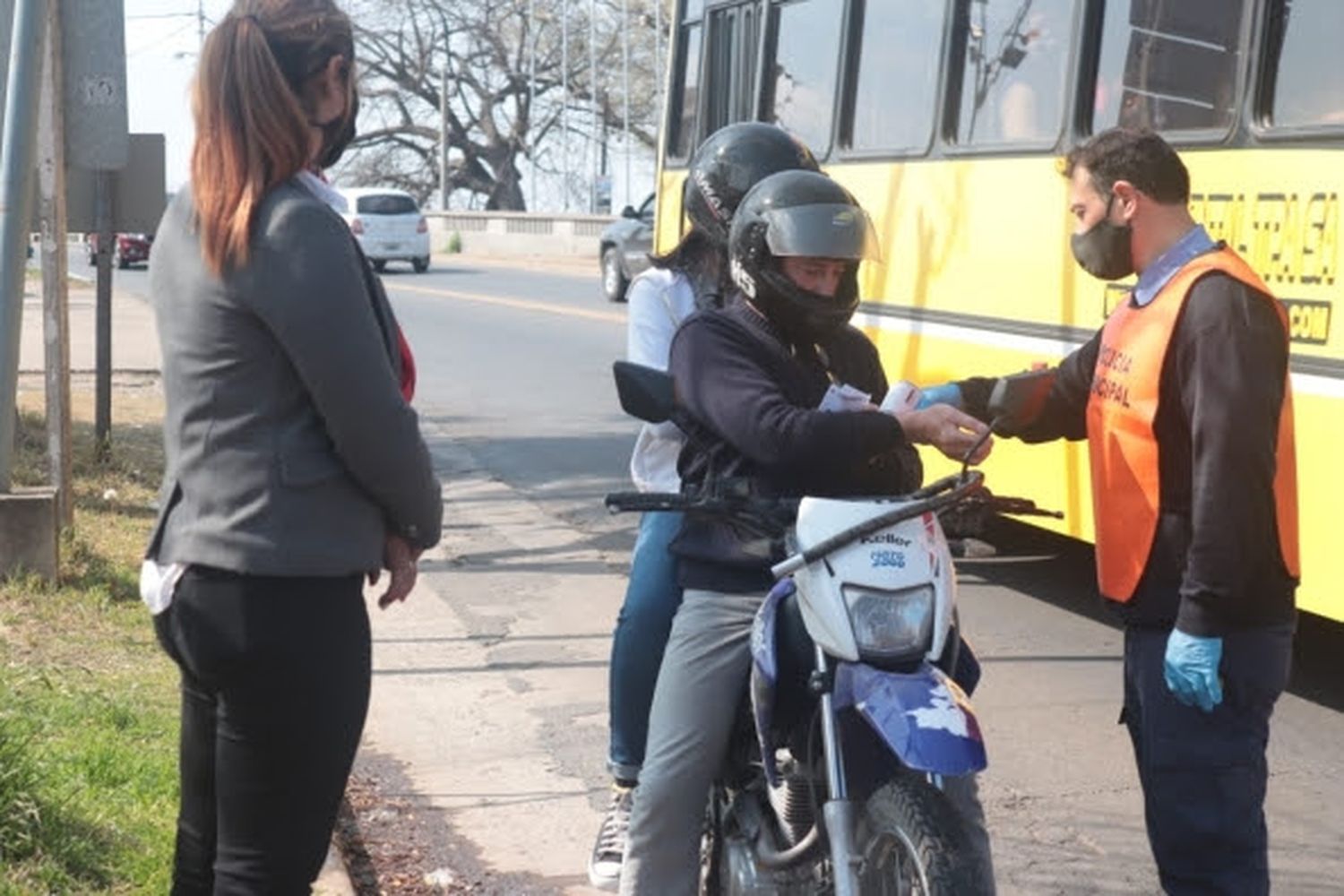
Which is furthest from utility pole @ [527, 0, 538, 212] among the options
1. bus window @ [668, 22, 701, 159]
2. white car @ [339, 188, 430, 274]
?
bus window @ [668, 22, 701, 159]

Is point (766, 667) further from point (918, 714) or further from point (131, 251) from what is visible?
point (131, 251)

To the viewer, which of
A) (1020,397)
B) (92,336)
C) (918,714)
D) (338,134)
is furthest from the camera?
(92,336)

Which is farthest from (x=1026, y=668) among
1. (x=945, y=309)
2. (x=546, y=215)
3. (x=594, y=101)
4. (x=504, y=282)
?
(x=594, y=101)

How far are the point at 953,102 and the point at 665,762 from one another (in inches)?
251

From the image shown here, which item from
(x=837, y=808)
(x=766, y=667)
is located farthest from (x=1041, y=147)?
(x=837, y=808)

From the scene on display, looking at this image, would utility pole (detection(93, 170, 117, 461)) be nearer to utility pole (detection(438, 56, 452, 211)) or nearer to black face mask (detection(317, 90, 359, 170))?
black face mask (detection(317, 90, 359, 170))

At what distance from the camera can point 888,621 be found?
347cm

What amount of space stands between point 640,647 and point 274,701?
154cm

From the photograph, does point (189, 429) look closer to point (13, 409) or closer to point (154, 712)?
point (154, 712)

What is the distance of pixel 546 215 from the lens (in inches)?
2183

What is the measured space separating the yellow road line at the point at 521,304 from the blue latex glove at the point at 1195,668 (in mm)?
22598

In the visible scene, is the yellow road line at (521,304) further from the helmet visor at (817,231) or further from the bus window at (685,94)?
the helmet visor at (817,231)

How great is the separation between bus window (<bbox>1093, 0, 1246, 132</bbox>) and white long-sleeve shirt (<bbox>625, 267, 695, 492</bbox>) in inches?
141

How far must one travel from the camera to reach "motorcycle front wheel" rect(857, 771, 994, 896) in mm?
3205
